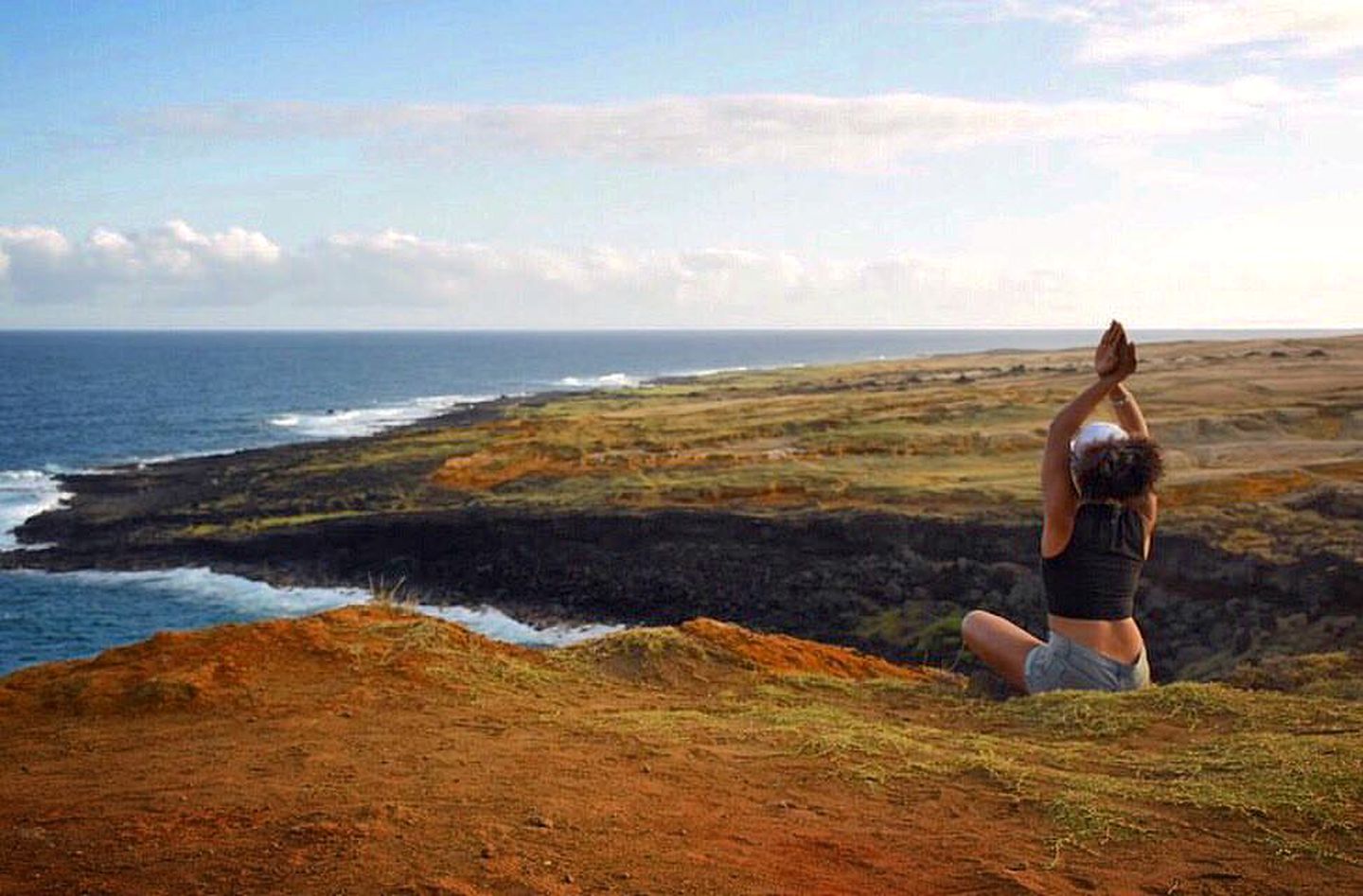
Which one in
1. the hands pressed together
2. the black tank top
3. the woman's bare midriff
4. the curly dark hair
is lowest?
the woman's bare midriff

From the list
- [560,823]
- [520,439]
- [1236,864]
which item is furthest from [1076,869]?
[520,439]

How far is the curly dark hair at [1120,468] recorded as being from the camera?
22.9 feet

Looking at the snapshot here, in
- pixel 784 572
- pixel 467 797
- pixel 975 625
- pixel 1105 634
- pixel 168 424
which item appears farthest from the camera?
pixel 168 424

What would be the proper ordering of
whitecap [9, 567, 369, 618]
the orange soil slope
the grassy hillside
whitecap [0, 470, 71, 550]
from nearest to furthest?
1. the orange soil slope
2. the grassy hillside
3. whitecap [9, 567, 369, 618]
4. whitecap [0, 470, 71, 550]

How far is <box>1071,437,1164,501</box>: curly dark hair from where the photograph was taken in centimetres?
699

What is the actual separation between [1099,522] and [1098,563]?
269mm

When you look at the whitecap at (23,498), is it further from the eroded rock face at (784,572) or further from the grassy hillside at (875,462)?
the grassy hillside at (875,462)

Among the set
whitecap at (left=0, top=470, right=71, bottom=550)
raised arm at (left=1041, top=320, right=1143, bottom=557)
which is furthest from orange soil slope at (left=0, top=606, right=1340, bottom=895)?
whitecap at (left=0, top=470, right=71, bottom=550)

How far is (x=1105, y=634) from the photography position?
25.1 ft

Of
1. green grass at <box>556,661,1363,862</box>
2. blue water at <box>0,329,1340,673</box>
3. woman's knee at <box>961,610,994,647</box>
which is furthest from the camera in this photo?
blue water at <box>0,329,1340,673</box>

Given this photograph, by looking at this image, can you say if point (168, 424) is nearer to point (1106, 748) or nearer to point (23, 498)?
point (23, 498)

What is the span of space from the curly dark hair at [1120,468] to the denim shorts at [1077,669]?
1211mm

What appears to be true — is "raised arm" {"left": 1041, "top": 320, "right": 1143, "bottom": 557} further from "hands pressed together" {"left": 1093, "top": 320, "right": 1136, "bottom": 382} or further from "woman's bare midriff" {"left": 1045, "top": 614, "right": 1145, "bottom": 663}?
"woman's bare midriff" {"left": 1045, "top": 614, "right": 1145, "bottom": 663}

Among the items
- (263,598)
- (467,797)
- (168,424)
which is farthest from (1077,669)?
(168,424)
